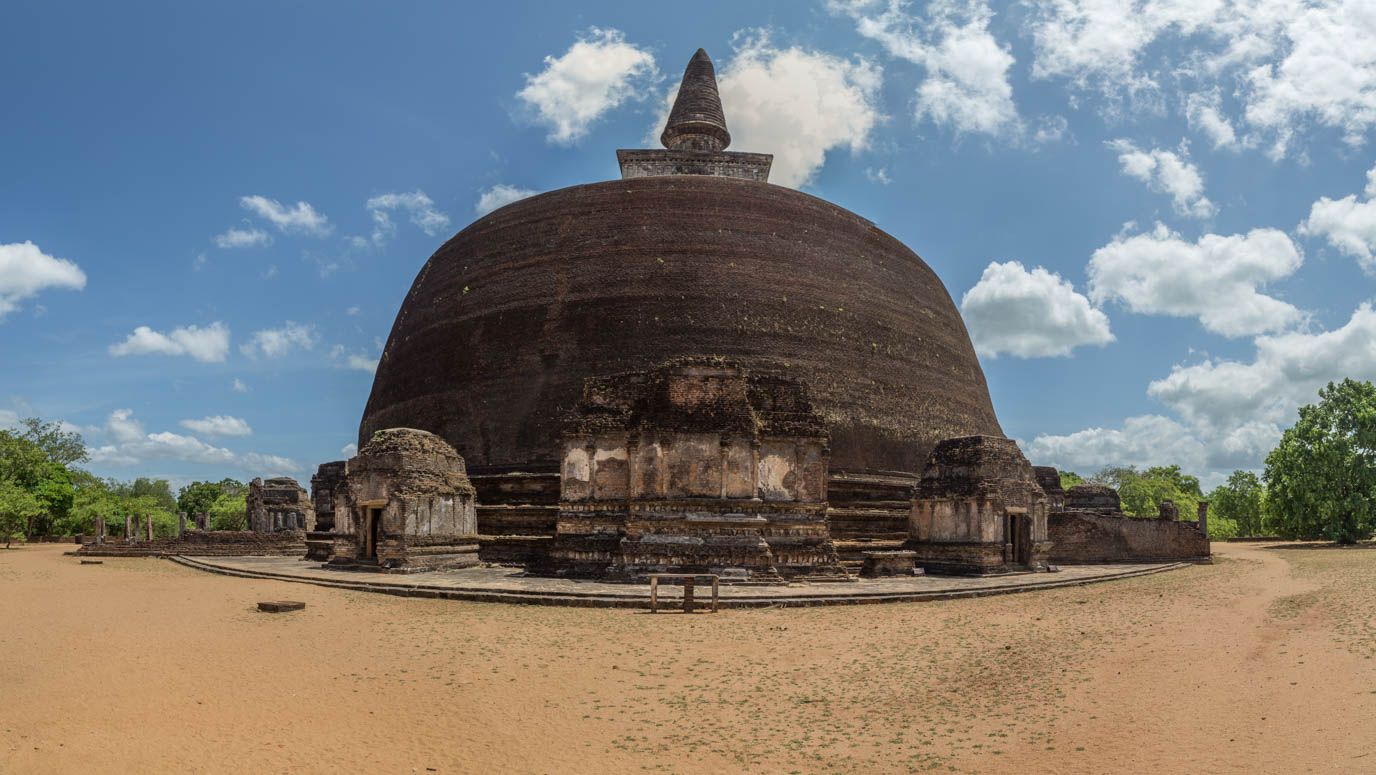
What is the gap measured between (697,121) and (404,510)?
61.2 feet

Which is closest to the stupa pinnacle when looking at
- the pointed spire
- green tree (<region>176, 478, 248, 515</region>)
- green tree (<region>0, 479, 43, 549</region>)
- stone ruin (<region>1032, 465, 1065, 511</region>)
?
the pointed spire

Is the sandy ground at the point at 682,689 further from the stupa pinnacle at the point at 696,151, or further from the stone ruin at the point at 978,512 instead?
the stupa pinnacle at the point at 696,151

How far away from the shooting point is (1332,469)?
93.0 feet

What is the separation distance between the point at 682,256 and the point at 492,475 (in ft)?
21.6

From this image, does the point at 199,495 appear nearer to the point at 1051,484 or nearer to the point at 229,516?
the point at 229,516

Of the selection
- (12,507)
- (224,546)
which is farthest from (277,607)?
(12,507)

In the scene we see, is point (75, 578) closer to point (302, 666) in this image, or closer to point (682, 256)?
point (302, 666)

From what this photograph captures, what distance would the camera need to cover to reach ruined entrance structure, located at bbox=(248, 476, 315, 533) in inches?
1049

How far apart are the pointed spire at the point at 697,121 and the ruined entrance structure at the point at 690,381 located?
7808mm

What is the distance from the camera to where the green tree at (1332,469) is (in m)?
27.9

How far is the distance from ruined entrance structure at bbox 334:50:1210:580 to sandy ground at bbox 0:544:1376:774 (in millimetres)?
4115

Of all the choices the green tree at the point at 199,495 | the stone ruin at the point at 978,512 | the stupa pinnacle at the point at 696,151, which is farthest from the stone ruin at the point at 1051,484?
the green tree at the point at 199,495

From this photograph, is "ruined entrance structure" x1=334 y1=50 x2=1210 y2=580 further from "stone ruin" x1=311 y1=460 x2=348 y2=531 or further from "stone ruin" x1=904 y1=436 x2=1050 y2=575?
"stone ruin" x1=311 y1=460 x2=348 y2=531

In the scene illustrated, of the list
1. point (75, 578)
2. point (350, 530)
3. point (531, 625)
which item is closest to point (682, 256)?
point (350, 530)
